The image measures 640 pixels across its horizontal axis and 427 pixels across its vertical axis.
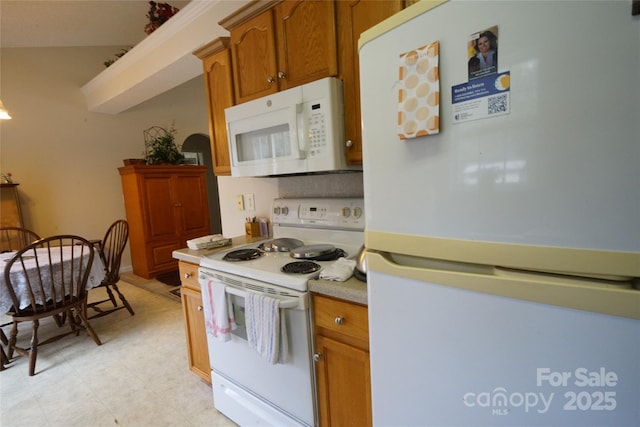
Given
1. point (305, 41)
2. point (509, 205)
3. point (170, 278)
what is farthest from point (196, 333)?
point (170, 278)

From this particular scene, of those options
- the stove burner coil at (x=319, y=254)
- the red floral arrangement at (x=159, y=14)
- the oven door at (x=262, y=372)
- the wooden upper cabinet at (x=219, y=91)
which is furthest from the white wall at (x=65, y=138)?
the stove burner coil at (x=319, y=254)

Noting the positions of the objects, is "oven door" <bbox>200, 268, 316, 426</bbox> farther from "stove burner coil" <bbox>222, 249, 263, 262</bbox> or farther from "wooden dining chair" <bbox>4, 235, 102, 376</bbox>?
"wooden dining chair" <bbox>4, 235, 102, 376</bbox>

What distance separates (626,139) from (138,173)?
4594 mm

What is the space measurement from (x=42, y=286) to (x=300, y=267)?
219cm

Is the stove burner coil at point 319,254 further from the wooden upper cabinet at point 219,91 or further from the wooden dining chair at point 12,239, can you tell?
the wooden dining chair at point 12,239

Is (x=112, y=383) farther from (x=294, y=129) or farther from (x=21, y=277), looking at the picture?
(x=294, y=129)

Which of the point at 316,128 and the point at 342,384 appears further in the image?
the point at 316,128

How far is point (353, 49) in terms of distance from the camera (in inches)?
49.2

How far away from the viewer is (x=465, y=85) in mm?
578

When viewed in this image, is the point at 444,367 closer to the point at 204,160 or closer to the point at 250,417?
the point at 250,417

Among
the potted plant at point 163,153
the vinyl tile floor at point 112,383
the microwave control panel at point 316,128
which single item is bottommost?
the vinyl tile floor at point 112,383

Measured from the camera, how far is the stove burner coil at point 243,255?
1458 mm

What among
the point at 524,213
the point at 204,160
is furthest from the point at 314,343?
the point at 204,160

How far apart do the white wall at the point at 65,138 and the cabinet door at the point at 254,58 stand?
12.6 feet
